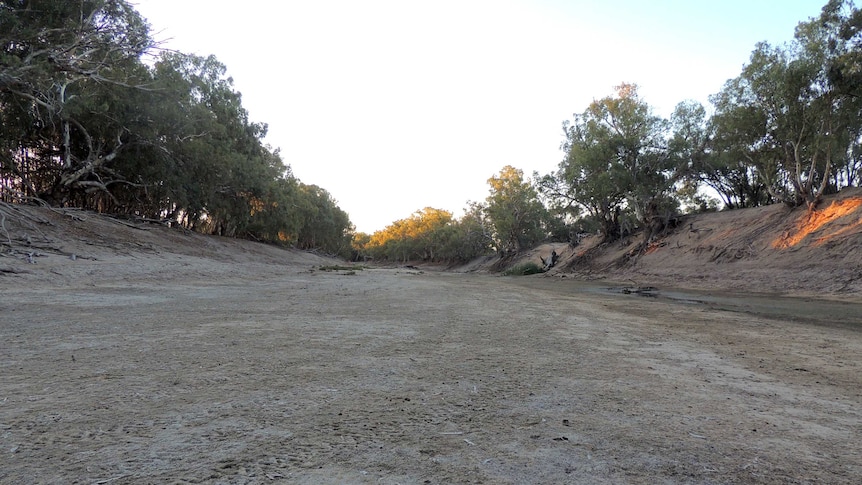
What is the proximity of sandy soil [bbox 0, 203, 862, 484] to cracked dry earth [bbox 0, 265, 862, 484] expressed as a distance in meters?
0.01

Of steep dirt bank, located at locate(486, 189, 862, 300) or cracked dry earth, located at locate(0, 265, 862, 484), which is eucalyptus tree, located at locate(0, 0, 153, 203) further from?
steep dirt bank, located at locate(486, 189, 862, 300)

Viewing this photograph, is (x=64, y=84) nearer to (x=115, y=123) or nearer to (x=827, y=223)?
(x=115, y=123)

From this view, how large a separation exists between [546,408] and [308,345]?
2.38m

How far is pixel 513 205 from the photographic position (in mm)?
46688

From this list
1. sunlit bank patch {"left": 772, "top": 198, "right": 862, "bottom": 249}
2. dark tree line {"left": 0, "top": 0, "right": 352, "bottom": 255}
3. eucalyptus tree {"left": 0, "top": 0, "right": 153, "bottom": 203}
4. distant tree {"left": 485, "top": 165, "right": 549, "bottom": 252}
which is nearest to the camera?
eucalyptus tree {"left": 0, "top": 0, "right": 153, "bottom": 203}

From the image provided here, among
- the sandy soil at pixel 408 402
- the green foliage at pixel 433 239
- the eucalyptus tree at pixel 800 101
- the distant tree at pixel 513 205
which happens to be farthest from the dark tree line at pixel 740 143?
the green foliage at pixel 433 239

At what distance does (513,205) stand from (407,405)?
1794 inches

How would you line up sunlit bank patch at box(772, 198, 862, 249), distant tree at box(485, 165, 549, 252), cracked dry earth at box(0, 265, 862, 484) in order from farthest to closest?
distant tree at box(485, 165, 549, 252) < sunlit bank patch at box(772, 198, 862, 249) < cracked dry earth at box(0, 265, 862, 484)

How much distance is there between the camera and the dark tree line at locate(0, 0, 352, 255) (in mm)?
11469

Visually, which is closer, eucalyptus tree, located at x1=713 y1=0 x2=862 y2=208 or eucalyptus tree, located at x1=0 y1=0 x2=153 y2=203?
eucalyptus tree, located at x1=0 y1=0 x2=153 y2=203

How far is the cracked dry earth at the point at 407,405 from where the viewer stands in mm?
1709

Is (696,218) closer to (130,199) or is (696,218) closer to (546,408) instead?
(546,408)

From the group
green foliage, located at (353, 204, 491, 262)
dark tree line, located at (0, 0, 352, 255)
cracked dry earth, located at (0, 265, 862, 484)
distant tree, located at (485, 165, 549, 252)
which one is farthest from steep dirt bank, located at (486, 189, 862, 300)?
green foliage, located at (353, 204, 491, 262)

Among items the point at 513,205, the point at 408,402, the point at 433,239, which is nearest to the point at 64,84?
the point at 408,402
